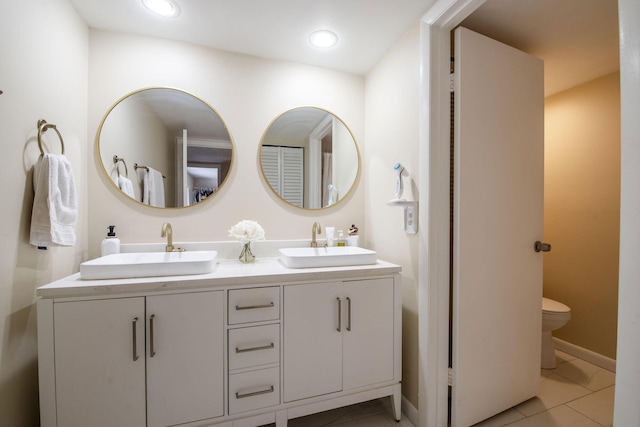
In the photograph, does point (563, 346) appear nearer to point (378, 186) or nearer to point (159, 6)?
point (378, 186)

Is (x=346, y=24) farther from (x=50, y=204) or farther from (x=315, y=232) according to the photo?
(x=50, y=204)

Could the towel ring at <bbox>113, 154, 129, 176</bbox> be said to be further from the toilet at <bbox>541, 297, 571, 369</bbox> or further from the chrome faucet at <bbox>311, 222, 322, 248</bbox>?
the toilet at <bbox>541, 297, 571, 369</bbox>

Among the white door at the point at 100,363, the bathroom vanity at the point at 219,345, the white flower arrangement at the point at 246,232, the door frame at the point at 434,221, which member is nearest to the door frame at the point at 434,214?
the door frame at the point at 434,221

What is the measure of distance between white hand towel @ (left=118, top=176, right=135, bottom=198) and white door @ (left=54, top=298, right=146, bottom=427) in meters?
0.75

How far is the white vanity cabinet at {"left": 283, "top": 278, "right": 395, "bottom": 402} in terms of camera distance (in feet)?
4.36

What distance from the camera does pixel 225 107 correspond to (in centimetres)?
179

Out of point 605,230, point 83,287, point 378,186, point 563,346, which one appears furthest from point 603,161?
point 83,287

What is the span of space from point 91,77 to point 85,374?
1.58 meters

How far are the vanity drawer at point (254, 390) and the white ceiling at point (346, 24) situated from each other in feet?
6.13

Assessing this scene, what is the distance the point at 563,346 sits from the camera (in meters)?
2.33

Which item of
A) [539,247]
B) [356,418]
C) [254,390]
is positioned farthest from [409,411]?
[539,247]

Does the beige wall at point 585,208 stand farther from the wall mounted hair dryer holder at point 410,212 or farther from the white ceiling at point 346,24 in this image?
the wall mounted hair dryer holder at point 410,212

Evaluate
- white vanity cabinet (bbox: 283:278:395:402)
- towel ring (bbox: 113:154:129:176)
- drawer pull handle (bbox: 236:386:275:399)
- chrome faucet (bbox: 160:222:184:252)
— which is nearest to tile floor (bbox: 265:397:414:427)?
white vanity cabinet (bbox: 283:278:395:402)

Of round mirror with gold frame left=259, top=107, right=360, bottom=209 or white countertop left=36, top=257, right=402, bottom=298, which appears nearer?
white countertop left=36, top=257, right=402, bottom=298
